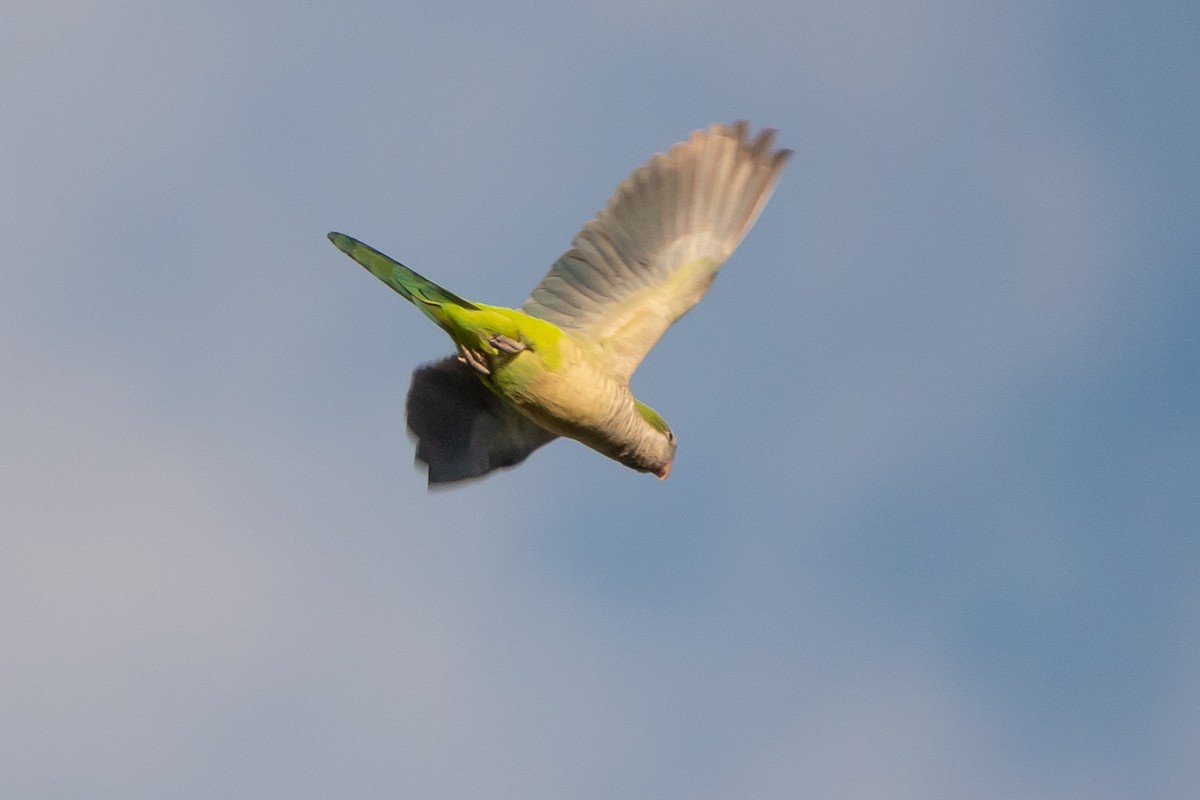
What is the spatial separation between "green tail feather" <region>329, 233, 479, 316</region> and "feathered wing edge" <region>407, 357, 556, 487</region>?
639 mm

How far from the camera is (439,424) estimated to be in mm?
10250

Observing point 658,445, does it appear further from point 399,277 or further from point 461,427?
point 399,277

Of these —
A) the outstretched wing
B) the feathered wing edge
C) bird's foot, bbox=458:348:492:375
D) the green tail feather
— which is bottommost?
the feathered wing edge

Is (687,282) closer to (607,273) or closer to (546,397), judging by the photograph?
(607,273)

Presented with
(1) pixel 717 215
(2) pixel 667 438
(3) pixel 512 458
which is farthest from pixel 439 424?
(1) pixel 717 215

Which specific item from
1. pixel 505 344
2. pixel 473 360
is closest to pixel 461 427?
pixel 473 360

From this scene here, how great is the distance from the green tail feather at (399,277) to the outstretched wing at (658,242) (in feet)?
3.94

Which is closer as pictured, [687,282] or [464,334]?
[464,334]

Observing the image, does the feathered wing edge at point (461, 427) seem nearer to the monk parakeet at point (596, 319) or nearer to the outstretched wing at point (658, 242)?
the monk parakeet at point (596, 319)

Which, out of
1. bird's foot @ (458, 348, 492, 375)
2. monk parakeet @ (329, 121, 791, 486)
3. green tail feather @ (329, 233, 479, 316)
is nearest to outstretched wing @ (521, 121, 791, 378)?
monk parakeet @ (329, 121, 791, 486)

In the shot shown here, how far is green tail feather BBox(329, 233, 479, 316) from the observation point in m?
9.29

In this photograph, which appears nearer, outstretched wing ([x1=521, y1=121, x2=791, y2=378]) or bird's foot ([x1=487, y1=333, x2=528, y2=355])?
bird's foot ([x1=487, y1=333, x2=528, y2=355])

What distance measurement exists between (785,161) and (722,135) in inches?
17.7

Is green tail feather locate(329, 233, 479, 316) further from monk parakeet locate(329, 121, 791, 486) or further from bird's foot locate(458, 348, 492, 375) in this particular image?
bird's foot locate(458, 348, 492, 375)
